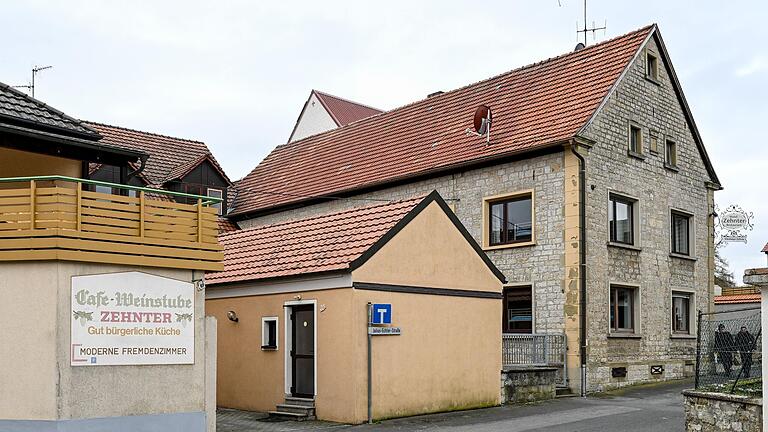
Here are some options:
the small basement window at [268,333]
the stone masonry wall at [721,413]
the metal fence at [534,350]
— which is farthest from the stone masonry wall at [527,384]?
the stone masonry wall at [721,413]

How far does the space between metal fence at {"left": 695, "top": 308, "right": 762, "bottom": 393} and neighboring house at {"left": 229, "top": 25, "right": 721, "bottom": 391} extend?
6.78m

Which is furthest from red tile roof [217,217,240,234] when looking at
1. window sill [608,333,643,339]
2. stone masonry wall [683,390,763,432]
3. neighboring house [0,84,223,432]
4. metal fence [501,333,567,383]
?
stone masonry wall [683,390,763,432]

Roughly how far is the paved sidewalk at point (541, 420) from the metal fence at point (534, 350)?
1.53m

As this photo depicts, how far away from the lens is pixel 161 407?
557 inches

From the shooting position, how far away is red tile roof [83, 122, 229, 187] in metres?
30.7

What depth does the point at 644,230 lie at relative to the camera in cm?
2578

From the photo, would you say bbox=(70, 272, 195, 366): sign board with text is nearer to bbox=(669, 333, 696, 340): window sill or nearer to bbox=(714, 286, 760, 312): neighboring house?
bbox=(669, 333, 696, 340): window sill

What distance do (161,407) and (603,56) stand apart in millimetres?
17373

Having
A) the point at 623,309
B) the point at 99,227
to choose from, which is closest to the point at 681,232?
the point at 623,309

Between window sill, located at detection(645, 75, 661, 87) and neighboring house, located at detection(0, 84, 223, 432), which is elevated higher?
window sill, located at detection(645, 75, 661, 87)

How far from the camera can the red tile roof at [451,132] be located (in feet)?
82.5

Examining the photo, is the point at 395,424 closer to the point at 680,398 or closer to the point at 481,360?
the point at 481,360

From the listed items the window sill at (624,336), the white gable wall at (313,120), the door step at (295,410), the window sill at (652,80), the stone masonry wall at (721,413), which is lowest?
the door step at (295,410)

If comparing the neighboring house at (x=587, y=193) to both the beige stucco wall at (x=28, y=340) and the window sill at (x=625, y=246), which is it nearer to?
the window sill at (x=625, y=246)
